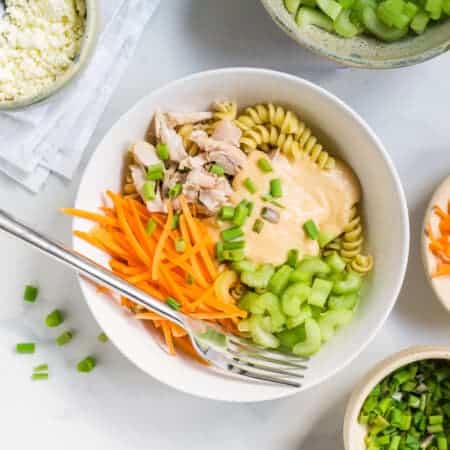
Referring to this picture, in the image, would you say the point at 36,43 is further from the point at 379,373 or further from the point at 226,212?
the point at 379,373

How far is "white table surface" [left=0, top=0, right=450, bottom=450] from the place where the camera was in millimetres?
2305

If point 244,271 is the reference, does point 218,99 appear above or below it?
above

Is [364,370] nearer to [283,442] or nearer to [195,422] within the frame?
[283,442]

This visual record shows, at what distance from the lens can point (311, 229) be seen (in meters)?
2.09

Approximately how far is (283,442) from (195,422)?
27cm

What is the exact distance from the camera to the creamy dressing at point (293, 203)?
82.2 inches

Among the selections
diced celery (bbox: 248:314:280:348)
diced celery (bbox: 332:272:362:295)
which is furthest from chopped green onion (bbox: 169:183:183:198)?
diced celery (bbox: 332:272:362:295)

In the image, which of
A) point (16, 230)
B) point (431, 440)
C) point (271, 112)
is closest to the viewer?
point (16, 230)

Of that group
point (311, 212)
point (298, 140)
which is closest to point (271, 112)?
point (298, 140)

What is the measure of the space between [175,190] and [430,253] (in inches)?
28.3

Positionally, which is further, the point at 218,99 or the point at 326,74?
the point at 326,74

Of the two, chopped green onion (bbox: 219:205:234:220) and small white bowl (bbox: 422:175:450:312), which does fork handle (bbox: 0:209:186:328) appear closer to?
chopped green onion (bbox: 219:205:234:220)

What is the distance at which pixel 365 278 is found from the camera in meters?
2.19

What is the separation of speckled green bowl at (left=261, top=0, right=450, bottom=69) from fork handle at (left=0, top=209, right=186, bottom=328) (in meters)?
0.76
